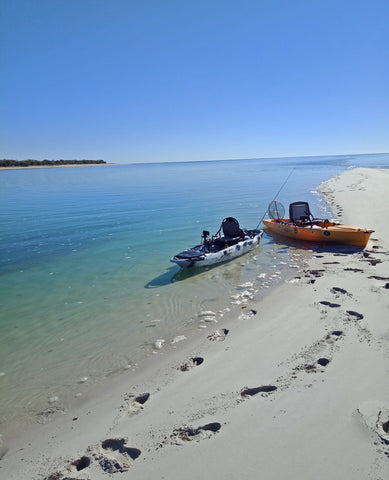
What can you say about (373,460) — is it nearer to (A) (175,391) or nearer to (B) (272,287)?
(A) (175,391)

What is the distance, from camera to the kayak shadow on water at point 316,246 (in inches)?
528

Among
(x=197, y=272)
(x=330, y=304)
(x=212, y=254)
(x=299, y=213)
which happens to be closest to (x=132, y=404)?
(x=330, y=304)

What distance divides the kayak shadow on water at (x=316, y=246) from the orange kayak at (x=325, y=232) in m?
0.21

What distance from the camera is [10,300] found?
10195mm

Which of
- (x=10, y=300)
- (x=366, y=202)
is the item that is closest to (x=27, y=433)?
(x=10, y=300)

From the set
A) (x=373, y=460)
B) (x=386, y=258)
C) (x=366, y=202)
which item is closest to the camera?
(x=373, y=460)

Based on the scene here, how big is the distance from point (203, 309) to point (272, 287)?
2.70m

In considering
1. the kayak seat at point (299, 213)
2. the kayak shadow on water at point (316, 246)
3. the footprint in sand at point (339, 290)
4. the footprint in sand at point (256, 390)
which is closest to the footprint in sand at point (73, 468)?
the footprint in sand at point (256, 390)

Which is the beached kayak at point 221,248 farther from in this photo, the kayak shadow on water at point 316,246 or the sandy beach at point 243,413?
the sandy beach at point 243,413

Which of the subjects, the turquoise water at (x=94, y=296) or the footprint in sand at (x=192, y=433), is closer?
the footprint in sand at (x=192, y=433)

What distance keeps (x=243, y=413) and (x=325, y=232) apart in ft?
38.2

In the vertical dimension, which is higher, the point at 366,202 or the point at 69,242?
the point at 366,202

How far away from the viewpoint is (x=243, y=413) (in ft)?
15.2

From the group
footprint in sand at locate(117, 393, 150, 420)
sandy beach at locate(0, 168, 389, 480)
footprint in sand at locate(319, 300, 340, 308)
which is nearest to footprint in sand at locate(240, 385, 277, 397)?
sandy beach at locate(0, 168, 389, 480)
